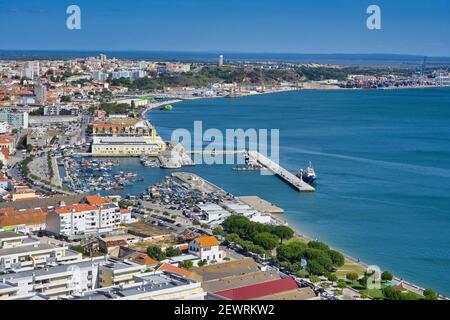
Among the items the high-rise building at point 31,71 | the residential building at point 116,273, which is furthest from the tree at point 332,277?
the high-rise building at point 31,71

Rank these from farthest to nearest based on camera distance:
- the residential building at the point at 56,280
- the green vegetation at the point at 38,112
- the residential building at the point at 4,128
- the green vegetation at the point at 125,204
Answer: the green vegetation at the point at 38,112
the residential building at the point at 4,128
the green vegetation at the point at 125,204
the residential building at the point at 56,280

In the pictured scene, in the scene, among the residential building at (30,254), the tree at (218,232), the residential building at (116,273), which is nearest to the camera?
the residential building at (116,273)

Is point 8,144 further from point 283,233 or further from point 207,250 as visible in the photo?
point 207,250

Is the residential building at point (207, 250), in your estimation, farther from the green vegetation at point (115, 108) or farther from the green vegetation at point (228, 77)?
the green vegetation at point (228, 77)

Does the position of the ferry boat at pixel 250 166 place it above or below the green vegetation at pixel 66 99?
below

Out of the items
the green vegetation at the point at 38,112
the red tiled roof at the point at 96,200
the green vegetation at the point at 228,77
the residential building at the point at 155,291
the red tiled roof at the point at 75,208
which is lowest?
the red tiled roof at the point at 75,208
